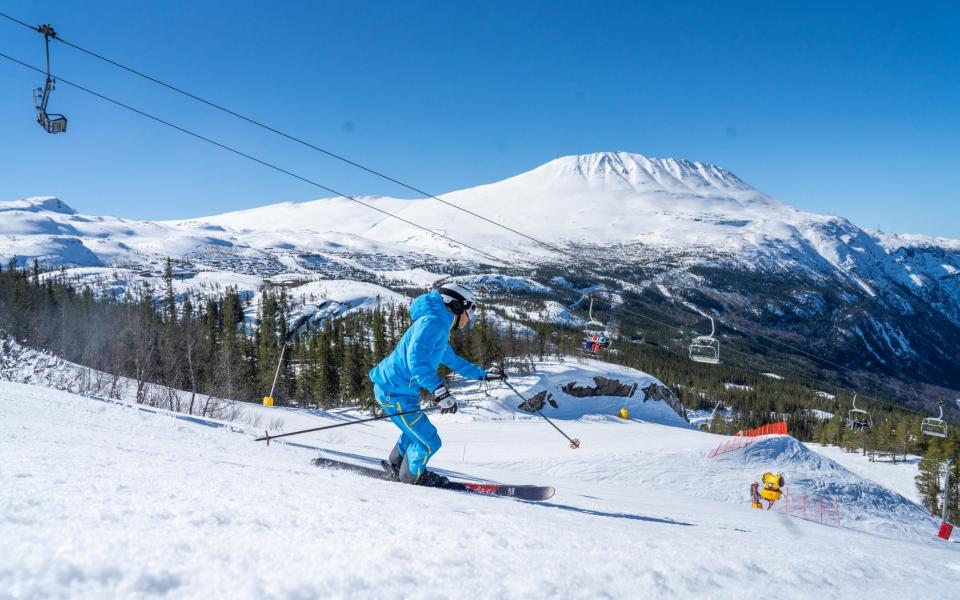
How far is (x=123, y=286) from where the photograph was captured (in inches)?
6580

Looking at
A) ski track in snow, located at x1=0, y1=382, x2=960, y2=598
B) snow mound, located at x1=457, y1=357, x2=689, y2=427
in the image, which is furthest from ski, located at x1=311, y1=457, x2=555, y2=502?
snow mound, located at x1=457, y1=357, x2=689, y2=427

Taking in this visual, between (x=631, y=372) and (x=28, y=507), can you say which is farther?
(x=631, y=372)

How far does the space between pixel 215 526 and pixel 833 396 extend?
15899cm

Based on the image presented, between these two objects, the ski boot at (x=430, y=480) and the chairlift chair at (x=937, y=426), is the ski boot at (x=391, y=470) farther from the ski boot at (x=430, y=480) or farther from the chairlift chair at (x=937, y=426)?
the chairlift chair at (x=937, y=426)

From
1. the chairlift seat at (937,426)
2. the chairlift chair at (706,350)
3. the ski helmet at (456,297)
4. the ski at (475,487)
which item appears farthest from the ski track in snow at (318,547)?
the chairlift seat at (937,426)

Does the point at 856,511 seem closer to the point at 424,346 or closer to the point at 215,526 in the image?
the point at 424,346

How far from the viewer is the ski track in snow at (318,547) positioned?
1736 millimetres

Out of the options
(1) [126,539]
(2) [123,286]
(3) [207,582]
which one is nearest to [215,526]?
(1) [126,539]

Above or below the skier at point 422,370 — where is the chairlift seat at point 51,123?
above

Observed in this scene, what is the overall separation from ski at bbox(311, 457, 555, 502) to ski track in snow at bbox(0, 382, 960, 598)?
5.50ft

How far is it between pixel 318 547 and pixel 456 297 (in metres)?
3.91

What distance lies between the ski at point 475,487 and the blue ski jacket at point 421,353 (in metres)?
1.06

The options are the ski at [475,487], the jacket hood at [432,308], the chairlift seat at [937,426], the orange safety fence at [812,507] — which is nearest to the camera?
the jacket hood at [432,308]

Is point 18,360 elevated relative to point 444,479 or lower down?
lower down
